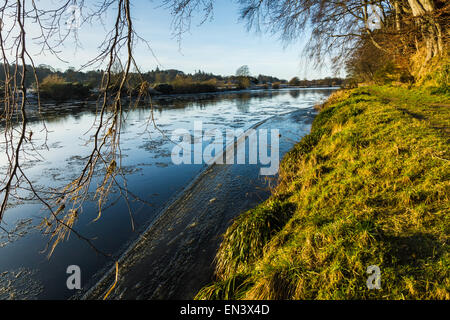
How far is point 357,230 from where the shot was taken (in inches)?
89.9

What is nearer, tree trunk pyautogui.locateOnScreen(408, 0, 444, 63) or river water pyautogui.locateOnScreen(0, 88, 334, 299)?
river water pyautogui.locateOnScreen(0, 88, 334, 299)

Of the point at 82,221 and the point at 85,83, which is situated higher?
the point at 85,83

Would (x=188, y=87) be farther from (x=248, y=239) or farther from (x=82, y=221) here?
(x=248, y=239)

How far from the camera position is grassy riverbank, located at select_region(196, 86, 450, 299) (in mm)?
1871

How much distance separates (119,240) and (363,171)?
175 inches

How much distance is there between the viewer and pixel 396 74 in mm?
13281

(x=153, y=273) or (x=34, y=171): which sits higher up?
(x=34, y=171)

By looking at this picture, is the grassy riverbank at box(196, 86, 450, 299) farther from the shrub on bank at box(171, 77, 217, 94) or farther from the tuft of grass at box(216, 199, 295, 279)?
the shrub on bank at box(171, 77, 217, 94)

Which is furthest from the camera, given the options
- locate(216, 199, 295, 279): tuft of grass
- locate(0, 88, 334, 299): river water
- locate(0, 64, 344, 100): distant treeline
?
locate(0, 88, 334, 299): river water

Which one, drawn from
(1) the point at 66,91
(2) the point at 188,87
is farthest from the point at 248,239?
(2) the point at 188,87

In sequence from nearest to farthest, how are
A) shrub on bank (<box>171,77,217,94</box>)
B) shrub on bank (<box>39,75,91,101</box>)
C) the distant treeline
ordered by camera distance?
the distant treeline, shrub on bank (<box>39,75,91,101</box>), shrub on bank (<box>171,77,217,94</box>)

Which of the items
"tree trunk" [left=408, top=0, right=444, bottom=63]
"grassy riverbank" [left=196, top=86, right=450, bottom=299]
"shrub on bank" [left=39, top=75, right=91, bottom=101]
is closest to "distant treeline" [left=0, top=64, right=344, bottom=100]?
"shrub on bank" [left=39, top=75, right=91, bottom=101]
